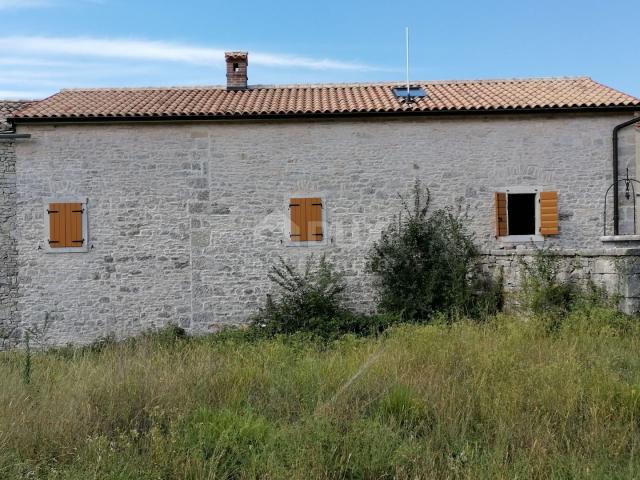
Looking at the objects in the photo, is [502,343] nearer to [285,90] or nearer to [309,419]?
[309,419]

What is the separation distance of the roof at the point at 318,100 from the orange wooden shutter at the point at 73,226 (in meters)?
1.88

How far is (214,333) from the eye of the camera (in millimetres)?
10781

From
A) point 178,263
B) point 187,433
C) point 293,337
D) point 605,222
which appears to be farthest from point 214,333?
point 605,222

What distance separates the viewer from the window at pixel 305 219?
36.2 feet

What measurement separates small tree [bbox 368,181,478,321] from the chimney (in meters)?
5.02

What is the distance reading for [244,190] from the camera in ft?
36.4

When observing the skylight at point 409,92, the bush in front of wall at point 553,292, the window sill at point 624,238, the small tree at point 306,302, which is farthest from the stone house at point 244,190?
the window sill at point 624,238

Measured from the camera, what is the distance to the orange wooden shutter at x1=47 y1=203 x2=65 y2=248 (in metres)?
10.8

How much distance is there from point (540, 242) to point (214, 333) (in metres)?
7.04

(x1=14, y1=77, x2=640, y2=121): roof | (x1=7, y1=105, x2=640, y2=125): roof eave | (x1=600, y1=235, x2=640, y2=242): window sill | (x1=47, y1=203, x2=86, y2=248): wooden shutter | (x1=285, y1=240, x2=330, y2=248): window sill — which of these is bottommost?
(x1=285, y1=240, x2=330, y2=248): window sill

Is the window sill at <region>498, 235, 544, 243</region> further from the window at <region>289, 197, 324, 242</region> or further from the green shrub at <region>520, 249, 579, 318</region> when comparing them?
the window at <region>289, 197, 324, 242</region>

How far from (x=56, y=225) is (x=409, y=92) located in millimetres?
8180

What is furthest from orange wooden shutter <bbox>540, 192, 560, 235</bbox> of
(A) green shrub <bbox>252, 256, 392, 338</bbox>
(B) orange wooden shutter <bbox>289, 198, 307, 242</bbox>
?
(B) orange wooden shutter <bbox>289, 198, 307, 242</bbox>

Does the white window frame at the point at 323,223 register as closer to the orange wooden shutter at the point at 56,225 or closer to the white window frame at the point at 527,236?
the white window frame at the point at 527,236
